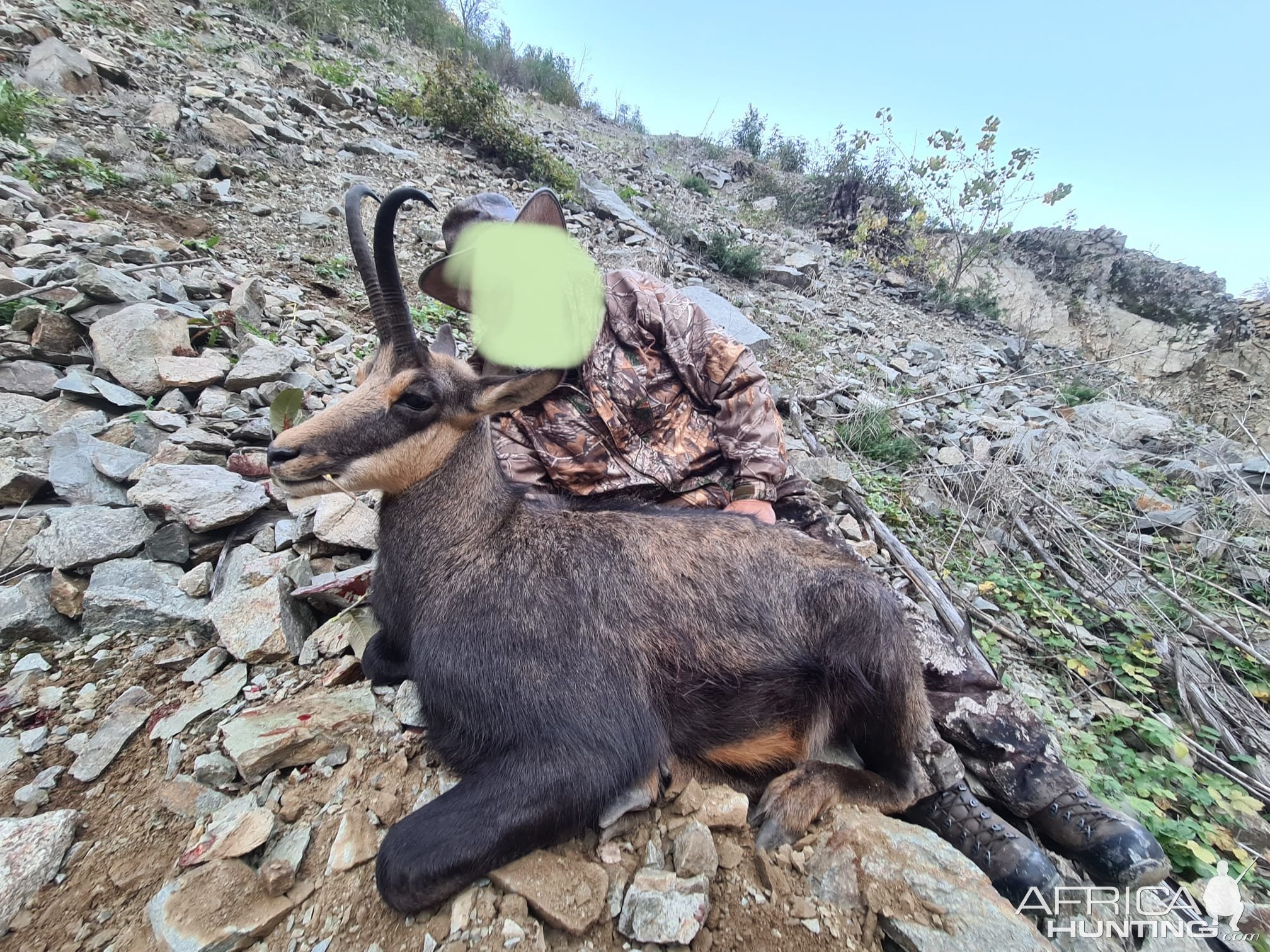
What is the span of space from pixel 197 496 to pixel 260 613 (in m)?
1.00

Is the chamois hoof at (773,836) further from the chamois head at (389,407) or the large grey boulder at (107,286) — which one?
the large grey boulder at (107,286)

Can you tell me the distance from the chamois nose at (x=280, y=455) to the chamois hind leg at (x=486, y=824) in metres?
1.40

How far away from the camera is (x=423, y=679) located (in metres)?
2.32

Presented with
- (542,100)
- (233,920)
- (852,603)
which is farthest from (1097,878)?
(542,100)

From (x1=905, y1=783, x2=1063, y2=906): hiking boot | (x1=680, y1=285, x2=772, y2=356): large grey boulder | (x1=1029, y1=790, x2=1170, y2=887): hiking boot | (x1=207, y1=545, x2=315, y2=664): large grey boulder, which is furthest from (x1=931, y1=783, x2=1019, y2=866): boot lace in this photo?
(x1=680, y1=285, x2=772, y2=356): large grey boulder

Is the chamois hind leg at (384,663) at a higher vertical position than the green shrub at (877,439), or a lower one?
lower

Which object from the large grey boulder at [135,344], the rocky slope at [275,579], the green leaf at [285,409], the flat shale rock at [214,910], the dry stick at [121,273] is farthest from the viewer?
the dry stick at [121,273]

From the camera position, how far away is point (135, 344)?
13.8 feet

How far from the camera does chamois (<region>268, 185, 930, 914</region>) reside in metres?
2.20

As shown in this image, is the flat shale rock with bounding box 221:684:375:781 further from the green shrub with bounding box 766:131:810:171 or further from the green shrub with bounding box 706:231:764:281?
the green shrub with bounding box 766:131:810:171

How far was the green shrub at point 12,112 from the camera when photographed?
20.2 feet

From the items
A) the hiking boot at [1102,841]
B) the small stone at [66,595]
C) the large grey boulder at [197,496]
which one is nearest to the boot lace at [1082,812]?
the hiking boot at [1102,841]

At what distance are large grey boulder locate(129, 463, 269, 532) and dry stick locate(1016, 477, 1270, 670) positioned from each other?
610 cm

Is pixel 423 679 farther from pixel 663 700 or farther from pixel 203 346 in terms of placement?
pixel 203 346
